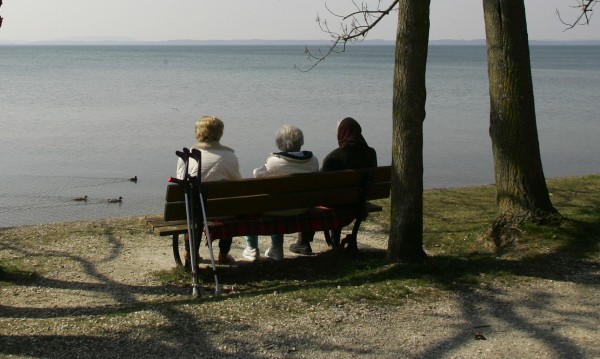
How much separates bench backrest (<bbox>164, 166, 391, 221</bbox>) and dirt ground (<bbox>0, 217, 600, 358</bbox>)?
25.2 inches

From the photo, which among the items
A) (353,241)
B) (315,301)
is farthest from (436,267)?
(315,301)

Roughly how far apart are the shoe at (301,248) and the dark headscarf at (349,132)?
106cm

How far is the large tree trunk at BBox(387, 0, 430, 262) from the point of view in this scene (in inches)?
266

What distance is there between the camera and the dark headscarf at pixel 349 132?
7726mm

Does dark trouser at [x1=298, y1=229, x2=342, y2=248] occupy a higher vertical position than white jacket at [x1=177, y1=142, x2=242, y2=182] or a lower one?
lower

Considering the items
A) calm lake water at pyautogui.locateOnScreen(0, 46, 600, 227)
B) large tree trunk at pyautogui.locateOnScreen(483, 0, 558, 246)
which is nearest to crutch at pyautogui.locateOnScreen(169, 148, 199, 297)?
large tree trunk at pyautogui.locateOnScreen(483, 0, 558, 246)

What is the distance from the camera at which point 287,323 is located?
18.9ft

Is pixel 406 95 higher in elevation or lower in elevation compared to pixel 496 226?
higher

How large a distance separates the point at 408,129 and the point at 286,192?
46.6 inches

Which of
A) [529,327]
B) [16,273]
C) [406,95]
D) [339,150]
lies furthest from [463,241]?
A: [16,273]

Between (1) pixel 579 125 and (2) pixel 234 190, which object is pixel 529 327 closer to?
(2) pixel 234 190

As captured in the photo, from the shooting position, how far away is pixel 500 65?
800 cm

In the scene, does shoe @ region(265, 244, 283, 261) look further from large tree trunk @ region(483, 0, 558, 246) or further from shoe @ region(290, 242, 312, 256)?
large tree trunk @ region(483, 0, 558, 246)

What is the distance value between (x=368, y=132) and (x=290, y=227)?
18451 mm
